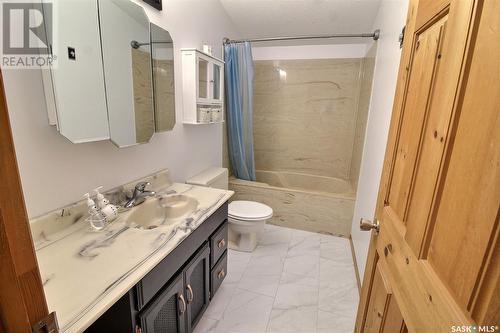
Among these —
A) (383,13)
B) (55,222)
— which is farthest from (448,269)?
(383,13)

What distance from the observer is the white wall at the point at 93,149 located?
3.02 ft

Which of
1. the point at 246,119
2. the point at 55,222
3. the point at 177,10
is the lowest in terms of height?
the point at 55,222

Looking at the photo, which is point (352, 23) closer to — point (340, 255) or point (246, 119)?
point (246, 119)

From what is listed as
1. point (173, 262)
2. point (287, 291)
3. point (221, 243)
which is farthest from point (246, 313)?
point (173, 262)

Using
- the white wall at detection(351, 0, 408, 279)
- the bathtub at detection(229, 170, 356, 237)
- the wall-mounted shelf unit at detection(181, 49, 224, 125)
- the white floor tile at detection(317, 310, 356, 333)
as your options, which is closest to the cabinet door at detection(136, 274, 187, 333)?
the white floor tile at detection(317, 310, 356, 333)

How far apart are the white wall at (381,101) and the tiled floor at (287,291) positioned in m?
0.25

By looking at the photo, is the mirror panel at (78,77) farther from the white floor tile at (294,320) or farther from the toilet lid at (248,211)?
the white floor tile at (294,320)

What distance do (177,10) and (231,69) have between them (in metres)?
0.92

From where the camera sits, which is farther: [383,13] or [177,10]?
[383,13]

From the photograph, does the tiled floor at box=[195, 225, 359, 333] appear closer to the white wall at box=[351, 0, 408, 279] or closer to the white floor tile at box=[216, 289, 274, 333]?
the white floor tile at box=[216, 289, 274, 333]

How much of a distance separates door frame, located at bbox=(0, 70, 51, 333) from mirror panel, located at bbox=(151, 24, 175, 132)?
50.5 inches

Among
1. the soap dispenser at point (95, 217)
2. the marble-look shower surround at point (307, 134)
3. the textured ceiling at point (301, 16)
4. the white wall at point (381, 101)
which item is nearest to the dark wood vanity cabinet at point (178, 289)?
the soap dispenser at point (95, 217)

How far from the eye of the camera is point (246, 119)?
2795 mm

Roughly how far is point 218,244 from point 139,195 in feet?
1.94
